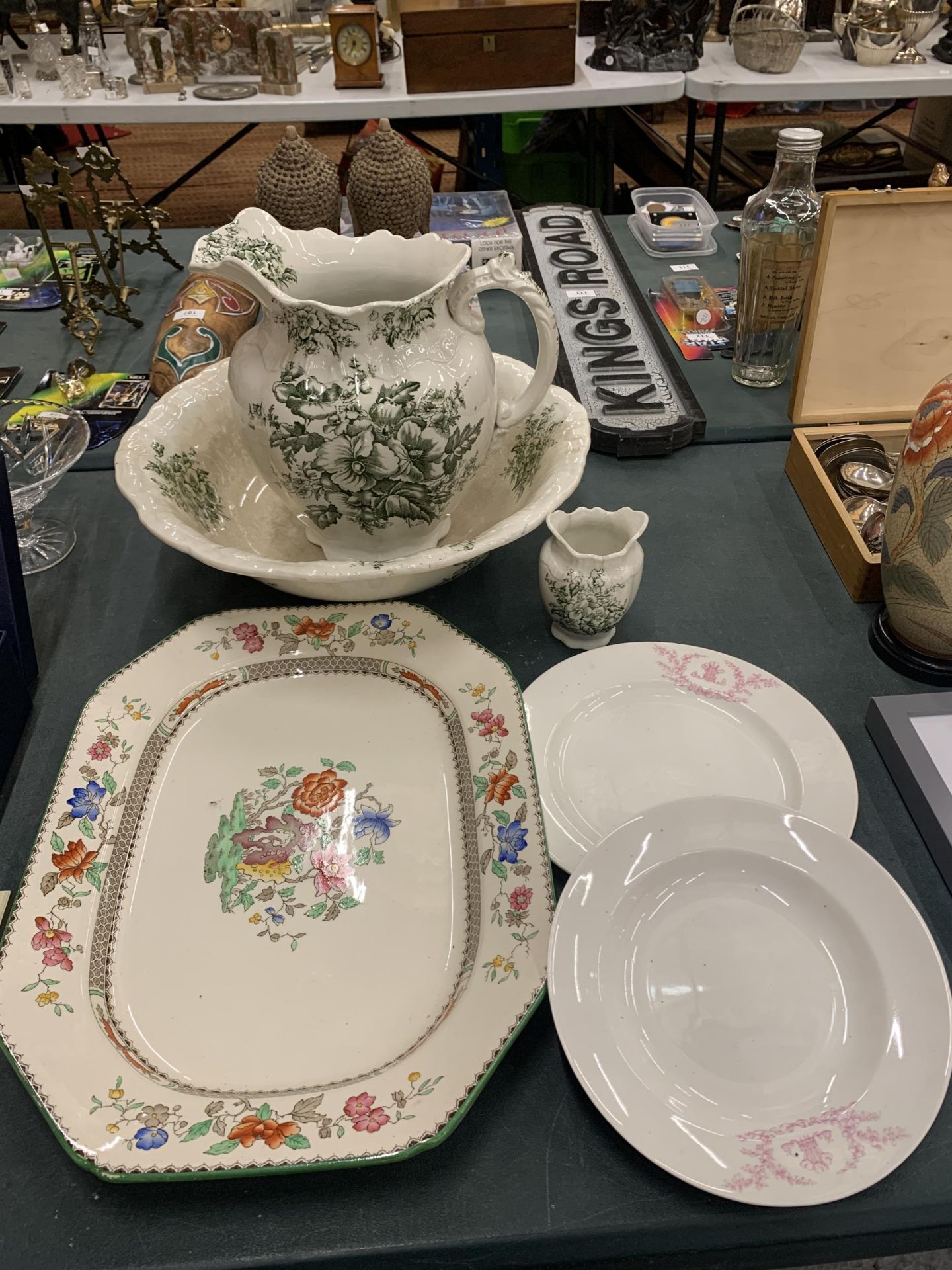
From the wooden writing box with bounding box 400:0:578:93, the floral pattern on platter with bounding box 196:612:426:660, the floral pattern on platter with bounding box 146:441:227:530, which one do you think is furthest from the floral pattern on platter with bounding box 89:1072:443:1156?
the wooden writing box with bounding box 400:0:578:93

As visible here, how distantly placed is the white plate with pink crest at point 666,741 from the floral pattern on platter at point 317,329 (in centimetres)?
31

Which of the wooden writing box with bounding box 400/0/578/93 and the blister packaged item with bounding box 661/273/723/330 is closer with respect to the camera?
the blister packaged item with bounding box 661/273/723/330

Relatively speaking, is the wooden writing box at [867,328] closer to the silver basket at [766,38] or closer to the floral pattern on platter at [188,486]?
the floral pattern on platter at [188,486]

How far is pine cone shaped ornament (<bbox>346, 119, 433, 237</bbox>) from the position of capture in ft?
4.43

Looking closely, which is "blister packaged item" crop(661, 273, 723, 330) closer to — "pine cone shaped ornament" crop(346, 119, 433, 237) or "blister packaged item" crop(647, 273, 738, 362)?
"blister packaged item" crop(647, 273, 738, 362)

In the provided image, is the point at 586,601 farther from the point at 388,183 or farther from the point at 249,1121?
the point at 388,183

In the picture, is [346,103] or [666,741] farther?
[346,103]

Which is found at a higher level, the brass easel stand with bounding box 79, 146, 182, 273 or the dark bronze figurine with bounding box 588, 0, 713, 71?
the dark bronze figurine with bounding box 588, 0, 713, 71

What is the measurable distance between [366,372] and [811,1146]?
0.58 metres

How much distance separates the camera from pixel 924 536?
72cm

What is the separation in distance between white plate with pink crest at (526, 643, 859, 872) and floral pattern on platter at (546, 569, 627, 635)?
3 centimetres

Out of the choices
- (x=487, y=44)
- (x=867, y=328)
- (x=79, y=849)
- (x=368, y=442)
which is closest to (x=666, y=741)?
(x=368, y=442)

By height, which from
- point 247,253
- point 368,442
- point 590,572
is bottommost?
point 590,572

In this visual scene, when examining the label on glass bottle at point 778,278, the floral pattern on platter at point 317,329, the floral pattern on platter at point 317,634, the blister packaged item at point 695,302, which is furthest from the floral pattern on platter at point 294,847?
the blister packaged item at point 695,302
